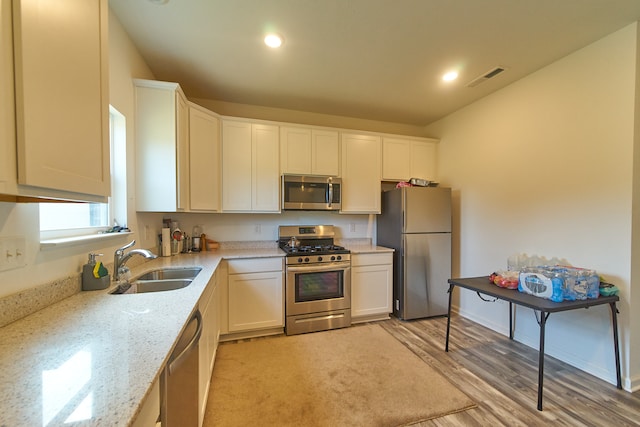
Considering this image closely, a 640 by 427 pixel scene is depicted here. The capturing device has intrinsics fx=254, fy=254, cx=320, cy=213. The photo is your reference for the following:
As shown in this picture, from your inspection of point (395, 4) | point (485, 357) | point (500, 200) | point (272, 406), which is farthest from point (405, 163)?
point (272, 406)

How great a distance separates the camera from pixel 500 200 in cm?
285

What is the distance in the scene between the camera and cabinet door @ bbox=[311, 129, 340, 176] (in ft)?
10.4

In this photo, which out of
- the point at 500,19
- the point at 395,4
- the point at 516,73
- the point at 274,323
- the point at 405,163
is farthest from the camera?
the point at 405,163

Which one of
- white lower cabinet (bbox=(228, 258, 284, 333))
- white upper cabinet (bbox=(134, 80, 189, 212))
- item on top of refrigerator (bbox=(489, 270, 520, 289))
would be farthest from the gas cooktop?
item on top of refrigerator (bbox=(489, 270, 520, 289))

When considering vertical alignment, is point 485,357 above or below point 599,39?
below

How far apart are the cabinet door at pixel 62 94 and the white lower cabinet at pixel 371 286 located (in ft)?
8.40

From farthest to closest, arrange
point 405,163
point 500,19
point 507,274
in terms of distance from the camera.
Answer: point 405,163, point 507,274, point 500,19

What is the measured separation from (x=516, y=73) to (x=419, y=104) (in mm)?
989

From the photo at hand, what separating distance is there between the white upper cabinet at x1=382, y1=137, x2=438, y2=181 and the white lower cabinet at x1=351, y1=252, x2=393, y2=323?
116 centimetres

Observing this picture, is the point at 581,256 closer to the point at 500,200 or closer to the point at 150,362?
the point at 500,200

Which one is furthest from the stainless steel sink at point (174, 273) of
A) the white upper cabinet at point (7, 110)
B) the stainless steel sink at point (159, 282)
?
the white upper cabinet at point (7, 110)

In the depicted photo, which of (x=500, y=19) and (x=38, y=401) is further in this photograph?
(x=500, y=19)

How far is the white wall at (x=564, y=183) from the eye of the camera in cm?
194

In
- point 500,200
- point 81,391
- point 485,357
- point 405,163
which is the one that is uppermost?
point 405,163
